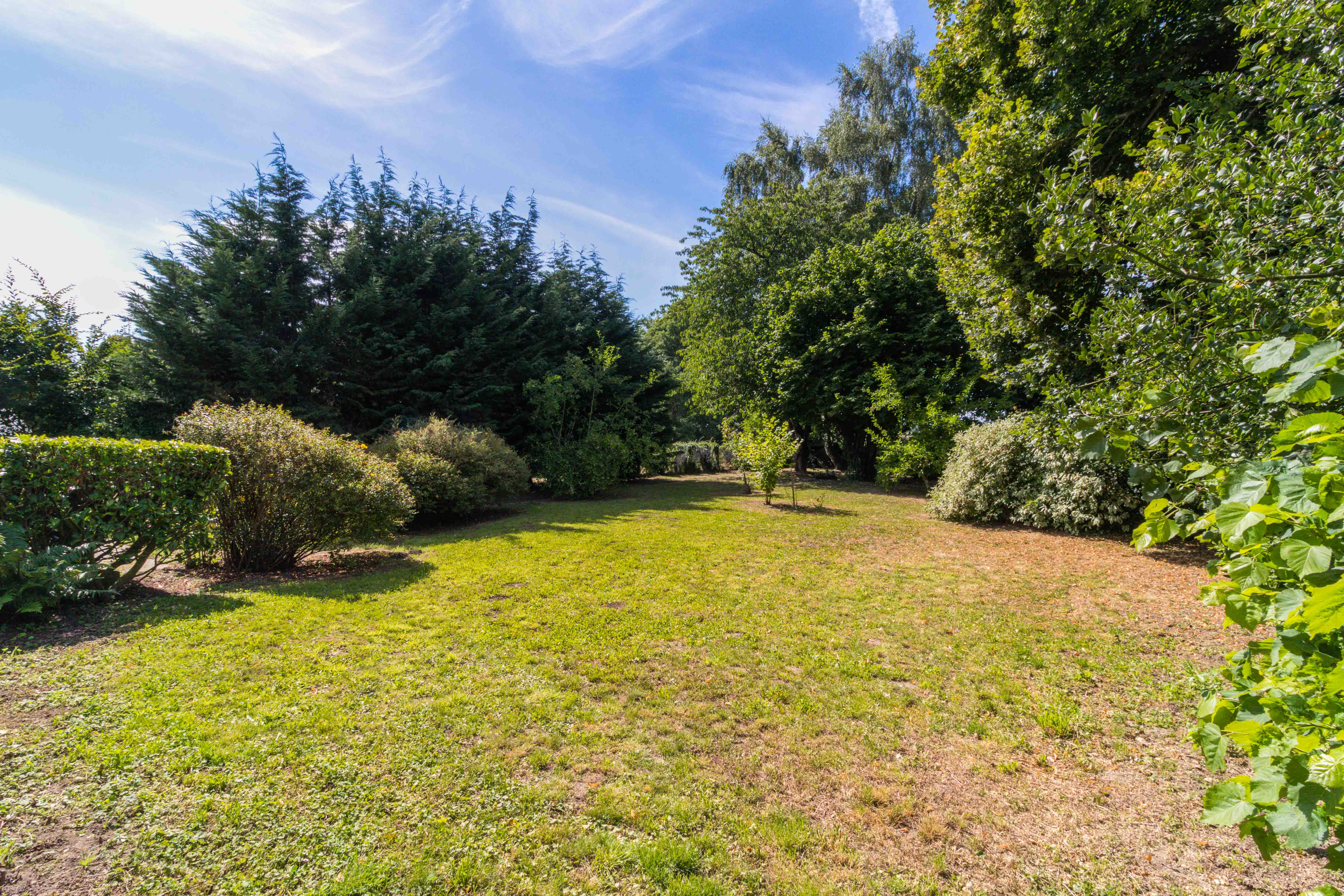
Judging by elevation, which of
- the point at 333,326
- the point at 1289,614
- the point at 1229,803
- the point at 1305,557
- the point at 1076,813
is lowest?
the point at 1076,813

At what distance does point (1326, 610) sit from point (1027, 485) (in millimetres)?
10126

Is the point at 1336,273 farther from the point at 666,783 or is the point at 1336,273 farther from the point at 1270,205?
the point at 666,783

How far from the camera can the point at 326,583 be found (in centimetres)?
600

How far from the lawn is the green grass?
0.02m

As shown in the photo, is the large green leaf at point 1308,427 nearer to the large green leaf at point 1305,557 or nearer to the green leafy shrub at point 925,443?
the large green leaf at point 1305,557

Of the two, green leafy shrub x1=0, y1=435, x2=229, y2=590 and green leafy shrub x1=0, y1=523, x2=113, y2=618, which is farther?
green leafy shrub x1=0, y1=435, x2=229, y2=590

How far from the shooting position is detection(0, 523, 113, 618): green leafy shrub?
159 inches

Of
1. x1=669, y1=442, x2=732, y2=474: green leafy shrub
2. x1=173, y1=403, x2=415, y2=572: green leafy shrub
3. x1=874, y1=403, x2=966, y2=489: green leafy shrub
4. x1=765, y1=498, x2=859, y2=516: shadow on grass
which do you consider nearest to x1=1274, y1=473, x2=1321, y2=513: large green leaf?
x1=173, y1=403, x2=415, y2=572: green leafy shrub

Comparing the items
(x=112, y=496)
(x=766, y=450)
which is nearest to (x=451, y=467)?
(x=112, y=496)

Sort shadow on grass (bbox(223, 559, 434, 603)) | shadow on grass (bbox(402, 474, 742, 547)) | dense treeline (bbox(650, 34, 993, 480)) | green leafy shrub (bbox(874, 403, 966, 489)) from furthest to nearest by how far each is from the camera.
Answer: dense treeline (bbox(650, 34, 993, 480))
green leafy shrub (bbox(874, 403, 966, 489))
shadow on grass (bbox(402, 474, 742, 547))
shadow on grass (bbox(223, 559, 434, 603))

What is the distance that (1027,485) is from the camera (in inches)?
366

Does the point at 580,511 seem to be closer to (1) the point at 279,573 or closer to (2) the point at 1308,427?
(1) the point at 279,573

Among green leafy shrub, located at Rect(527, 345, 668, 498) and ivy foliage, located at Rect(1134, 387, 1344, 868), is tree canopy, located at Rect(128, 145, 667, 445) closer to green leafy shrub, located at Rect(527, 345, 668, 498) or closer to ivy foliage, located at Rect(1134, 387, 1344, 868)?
green leafy shrub, located at Rect(527, 345, 668, 498)

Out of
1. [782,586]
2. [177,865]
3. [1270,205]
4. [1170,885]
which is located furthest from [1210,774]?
[177,865]
